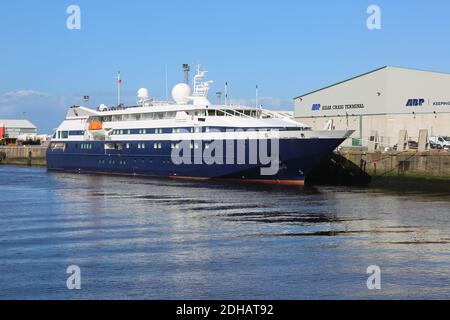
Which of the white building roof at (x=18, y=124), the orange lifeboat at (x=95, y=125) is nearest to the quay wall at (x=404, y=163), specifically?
the orange lifeboat at (x=95, y=125)

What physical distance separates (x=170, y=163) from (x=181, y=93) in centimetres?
840

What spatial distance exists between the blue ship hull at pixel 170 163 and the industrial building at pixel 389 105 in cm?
1345

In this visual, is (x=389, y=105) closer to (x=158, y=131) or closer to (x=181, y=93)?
(x=181, y=93)

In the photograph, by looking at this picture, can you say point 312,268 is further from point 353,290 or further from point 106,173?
point 106,173

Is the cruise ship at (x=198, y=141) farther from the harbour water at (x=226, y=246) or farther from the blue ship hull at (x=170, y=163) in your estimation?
the harbour water at (x=226, y=246)

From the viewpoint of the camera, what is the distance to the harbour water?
17.2 metres

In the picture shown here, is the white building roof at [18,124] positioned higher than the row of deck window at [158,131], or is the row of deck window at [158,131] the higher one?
the white building roof at [18,124]

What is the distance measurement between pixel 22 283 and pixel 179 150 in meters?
40.2

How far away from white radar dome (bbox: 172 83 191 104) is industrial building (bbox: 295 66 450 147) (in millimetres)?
13378

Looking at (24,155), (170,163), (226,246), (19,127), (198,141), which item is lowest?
(226,246)

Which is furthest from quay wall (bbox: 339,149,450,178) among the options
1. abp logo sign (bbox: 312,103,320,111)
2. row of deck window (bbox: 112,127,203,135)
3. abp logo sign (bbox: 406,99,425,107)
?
abp logo sign (bbox: 312,103,320,111)

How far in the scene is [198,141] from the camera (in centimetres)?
5516

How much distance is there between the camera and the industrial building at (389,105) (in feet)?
210

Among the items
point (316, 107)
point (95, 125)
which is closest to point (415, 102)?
point (316, 107)
